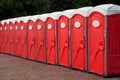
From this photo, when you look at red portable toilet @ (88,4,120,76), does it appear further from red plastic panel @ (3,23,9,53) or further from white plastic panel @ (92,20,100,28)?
red plastic panel @ (3,23,9,53)

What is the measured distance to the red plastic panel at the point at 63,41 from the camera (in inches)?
534

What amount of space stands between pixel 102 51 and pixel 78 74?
1241mm

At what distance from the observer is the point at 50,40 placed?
15.0m

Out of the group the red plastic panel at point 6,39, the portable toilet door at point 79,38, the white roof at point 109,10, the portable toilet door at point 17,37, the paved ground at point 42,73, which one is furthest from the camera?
the red plastic panel at point 6,39

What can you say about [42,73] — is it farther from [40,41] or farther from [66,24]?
[40,41]

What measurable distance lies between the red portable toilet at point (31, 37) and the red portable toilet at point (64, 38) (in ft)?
8.87

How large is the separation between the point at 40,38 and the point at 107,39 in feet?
17.6

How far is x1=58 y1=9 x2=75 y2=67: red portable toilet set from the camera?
13398mm

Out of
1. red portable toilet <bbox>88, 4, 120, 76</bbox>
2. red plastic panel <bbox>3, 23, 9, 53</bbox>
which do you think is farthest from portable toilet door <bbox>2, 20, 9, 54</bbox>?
red portable toilet <bbox>88, 4, 120, 76</bbox>

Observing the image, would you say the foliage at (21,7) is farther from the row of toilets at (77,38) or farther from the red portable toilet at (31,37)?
the red portable toilet at (31,37)

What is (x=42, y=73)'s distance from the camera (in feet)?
41.1

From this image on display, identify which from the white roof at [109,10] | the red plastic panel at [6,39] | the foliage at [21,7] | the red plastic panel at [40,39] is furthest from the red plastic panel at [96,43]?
the foliage at [21,7]

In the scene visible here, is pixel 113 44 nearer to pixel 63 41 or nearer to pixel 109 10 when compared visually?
pixel 109 10

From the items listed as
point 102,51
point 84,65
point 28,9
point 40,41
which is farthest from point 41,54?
point 28,9
